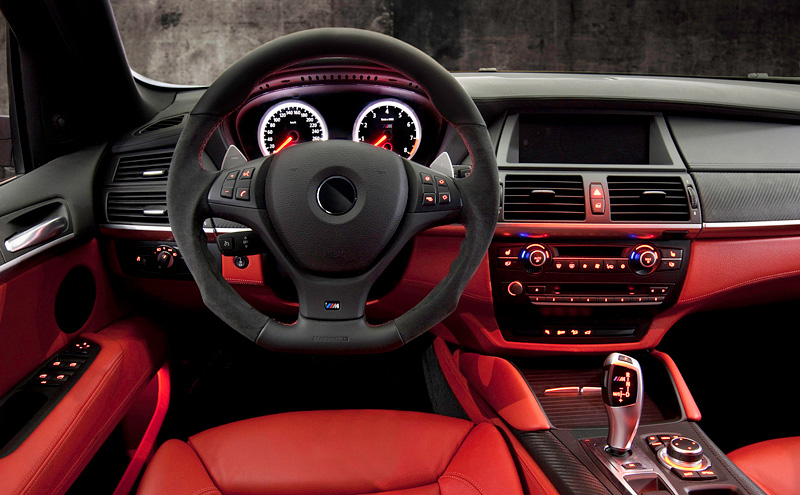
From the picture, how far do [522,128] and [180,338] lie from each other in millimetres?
1277

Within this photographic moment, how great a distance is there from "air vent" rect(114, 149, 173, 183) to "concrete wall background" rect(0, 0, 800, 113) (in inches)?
114

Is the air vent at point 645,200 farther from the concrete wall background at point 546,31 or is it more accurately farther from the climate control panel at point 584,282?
the concrete wall background at point 546,31

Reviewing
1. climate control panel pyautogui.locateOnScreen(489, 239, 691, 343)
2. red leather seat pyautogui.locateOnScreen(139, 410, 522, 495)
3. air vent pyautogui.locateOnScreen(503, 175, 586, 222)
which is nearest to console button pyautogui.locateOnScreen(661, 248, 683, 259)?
climate control panel pyautogui.locateOnScreen(489, 239, 691, 343)

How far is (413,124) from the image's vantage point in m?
1.33

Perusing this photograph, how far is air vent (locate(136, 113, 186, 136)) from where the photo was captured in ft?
Result: 4.54

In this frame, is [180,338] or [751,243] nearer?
[751,243]

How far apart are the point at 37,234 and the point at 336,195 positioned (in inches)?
28.0

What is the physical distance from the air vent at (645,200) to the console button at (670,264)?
110mm

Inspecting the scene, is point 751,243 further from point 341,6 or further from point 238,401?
point 341,6

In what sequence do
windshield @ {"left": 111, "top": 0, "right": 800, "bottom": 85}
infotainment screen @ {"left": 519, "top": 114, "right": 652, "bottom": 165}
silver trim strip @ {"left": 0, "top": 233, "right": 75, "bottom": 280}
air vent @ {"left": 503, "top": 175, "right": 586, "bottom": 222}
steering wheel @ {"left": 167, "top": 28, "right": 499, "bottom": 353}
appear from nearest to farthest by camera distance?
steering wheel @ {"left": 167, "top": 28, "right": 499, "bottom": 353}, silver trim strip @ {"left": 0, "top": 233, "right": 75, "bottom": 280}, air vent @ {"left": 503, "top": 175, "right": 586, "bottom": 222}, infotainment screen @ {"left": 519, "top": 114, "right": 652, "bottom": 165}, windshield @ {"left": 111, "top": 0, "right": 800, "bottom": 85}

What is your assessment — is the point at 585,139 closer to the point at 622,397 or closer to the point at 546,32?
the point at 622,397

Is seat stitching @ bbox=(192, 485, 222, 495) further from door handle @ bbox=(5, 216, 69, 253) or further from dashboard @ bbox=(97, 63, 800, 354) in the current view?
door handle @ bbox=(5, 216, 69, 253)

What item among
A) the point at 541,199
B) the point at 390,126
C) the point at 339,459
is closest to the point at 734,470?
the point at 541,199

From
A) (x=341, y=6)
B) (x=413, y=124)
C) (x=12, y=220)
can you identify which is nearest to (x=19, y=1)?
(x=12, y=220)
